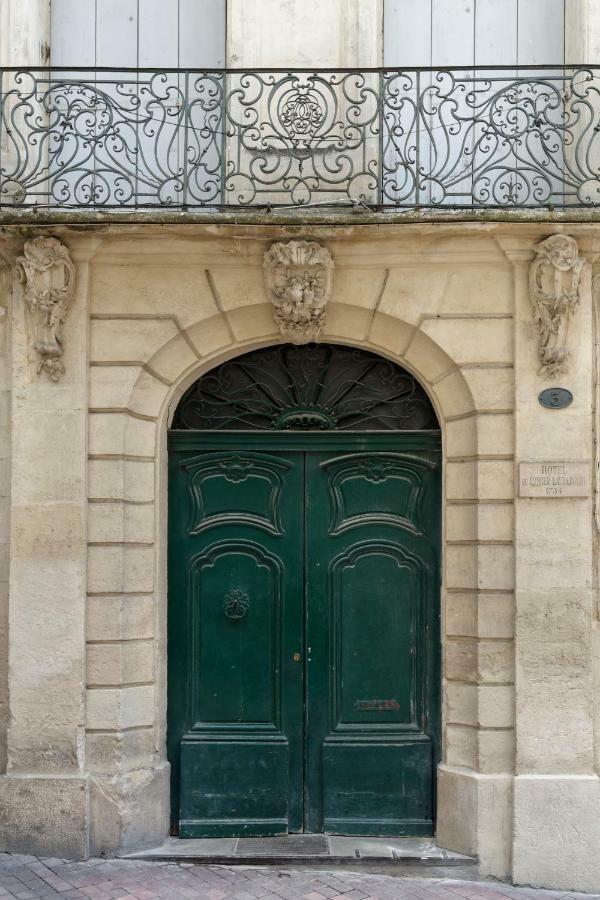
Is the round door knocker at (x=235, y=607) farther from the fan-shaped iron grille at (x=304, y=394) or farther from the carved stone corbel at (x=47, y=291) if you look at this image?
the carved stone corbel at (x=47, y=291)

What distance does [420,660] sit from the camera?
6.51 metres

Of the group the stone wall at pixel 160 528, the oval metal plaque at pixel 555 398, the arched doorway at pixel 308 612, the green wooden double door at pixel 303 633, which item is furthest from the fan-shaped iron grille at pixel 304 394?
the oval metal plaque at pixel 555 398

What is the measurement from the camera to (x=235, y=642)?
6559 mm

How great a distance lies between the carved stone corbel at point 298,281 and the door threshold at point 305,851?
135 inches

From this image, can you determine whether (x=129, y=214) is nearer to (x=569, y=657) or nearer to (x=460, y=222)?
(x=460, y=222)

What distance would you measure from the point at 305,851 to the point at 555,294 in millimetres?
3902

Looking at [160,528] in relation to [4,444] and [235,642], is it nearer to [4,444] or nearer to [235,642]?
[235,642]

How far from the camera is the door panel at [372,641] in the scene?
6.48 meters

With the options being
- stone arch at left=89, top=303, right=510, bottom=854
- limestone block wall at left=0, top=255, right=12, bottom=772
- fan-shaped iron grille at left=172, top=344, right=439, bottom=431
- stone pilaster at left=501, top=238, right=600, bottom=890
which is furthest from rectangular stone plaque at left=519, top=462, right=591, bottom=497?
limestone block wall at left=0, top=255, right=12, bottom=772

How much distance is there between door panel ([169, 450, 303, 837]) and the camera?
650 centimetres

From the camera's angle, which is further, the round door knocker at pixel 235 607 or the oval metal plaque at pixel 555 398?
the round door knocker at pixel 235 607

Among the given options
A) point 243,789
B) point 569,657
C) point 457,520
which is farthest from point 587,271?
point 243,789

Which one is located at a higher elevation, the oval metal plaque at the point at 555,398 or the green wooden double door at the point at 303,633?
the oval metal plaque at the point at 555,398

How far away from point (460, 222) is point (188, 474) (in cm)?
247
